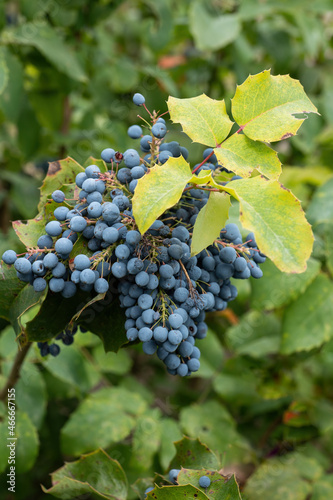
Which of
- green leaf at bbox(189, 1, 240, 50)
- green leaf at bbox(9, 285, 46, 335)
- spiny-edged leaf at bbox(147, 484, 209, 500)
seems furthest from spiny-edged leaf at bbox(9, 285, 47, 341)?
green leaf at bbox(189, 1, 240, 50)

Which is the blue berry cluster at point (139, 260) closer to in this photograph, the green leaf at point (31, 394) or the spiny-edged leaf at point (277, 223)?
the spiny-edged leaf at point (277, 223)

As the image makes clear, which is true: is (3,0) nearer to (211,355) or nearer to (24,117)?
(24,117)

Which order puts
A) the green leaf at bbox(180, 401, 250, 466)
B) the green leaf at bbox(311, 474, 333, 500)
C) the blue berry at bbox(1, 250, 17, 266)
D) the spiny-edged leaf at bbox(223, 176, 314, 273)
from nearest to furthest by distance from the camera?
the spiny-edged leaf at bbox(223, 176, 314, 273), the blue berry at bbox(1, 250, 17, 266), the green leaf at bbox(311, 474, 333, 500), the green leaf at bbox(180, 401, 250, 466)

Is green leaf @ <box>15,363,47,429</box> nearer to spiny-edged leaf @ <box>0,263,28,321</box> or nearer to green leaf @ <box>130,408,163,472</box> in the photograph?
green leaf @ <box>130,408,163,472</box>

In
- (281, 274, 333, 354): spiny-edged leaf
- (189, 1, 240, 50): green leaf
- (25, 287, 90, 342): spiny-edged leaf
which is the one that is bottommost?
(281, 274, 333, 354): spiny-edged leaf

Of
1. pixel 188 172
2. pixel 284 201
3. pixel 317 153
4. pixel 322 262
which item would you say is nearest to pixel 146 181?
pixel 188 172

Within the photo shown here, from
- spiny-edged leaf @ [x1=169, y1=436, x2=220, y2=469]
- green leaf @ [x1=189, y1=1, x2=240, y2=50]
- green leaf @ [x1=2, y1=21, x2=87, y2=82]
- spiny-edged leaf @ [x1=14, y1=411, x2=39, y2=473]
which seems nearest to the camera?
spiny-edged leaf @ [x1=169, y1=436, x2=220, y2=469]

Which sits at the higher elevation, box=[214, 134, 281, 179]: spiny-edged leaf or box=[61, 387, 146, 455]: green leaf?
box=[214, 134, 281, 179]: spiny-edged leaf
